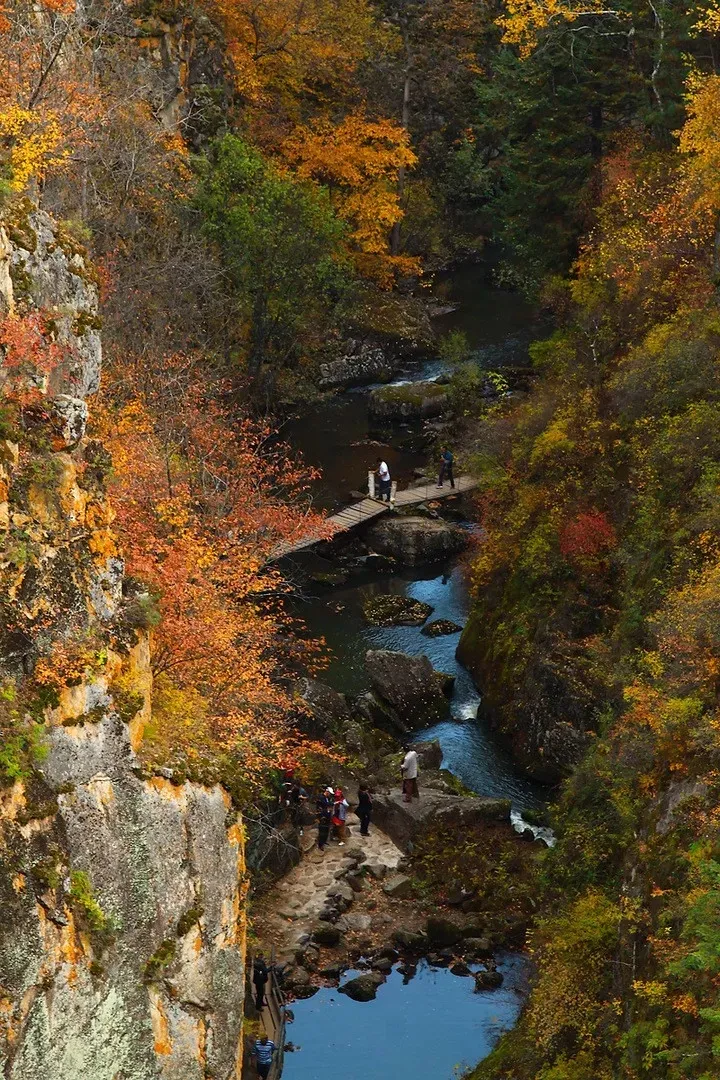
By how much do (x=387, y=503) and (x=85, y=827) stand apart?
2748cm

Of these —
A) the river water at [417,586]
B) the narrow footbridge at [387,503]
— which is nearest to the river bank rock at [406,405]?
the river water at [417,586]

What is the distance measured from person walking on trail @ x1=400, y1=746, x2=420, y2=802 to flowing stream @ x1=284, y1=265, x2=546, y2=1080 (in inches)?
93.3

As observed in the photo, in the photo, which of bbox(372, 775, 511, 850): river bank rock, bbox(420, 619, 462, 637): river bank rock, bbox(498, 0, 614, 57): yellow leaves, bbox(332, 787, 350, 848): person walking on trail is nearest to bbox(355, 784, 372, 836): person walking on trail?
bbox(332, 787, 350, 848): person walking on trail

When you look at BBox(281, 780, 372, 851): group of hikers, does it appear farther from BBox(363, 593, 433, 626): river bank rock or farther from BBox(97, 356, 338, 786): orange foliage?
BBox(363, 593, 433, 626): river bank rock

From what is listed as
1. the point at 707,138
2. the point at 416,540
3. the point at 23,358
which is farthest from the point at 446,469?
the point at 23,358

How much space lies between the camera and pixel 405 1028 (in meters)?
24.4

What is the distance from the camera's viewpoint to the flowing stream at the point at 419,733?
78.5ft

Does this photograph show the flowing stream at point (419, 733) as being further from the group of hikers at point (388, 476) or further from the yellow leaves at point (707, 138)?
the yellow leaves at point (707, 138)

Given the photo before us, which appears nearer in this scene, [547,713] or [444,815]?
[444,815]

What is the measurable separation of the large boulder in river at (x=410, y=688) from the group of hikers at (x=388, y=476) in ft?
34.6

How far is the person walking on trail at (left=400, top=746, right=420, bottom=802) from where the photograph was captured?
97.7ft

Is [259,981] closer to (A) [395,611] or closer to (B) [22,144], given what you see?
(B) [22,144]

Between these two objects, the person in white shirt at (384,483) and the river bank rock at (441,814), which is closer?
the river bank rock at (441,814)

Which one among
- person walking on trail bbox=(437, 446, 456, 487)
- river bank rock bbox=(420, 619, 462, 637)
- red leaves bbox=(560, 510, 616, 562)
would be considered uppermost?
red leaves bbox=(560, 510, 616, 562)
